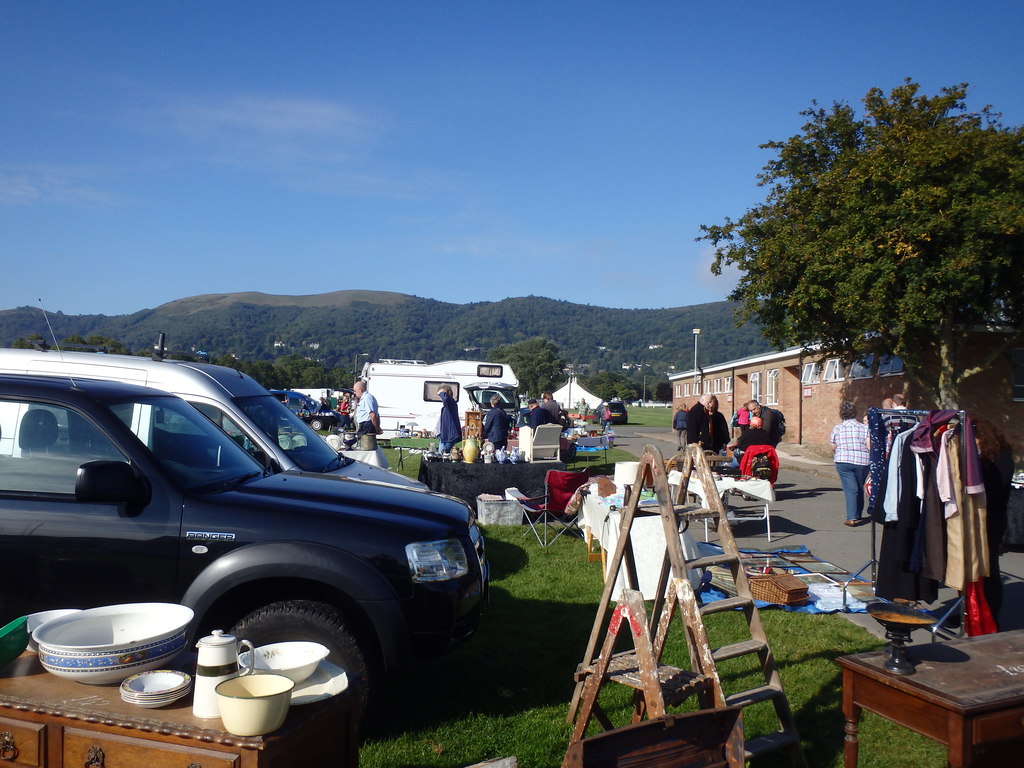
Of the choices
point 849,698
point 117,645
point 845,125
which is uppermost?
point 845,125

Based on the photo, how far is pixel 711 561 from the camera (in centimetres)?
409

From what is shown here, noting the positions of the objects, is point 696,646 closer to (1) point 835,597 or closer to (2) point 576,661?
→ (2) point 576,661

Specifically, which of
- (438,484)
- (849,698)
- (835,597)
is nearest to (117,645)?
(849,698)

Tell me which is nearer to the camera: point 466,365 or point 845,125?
point 845,125

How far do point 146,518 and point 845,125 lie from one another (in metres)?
19.6

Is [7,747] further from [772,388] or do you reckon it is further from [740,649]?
[772,388]

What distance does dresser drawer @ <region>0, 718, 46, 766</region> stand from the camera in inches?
99.5

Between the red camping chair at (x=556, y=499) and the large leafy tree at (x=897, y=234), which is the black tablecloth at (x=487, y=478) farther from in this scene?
the large leafy tree at (x=897, y=234)

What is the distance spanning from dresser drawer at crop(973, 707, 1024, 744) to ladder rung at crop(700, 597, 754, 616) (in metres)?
1.14

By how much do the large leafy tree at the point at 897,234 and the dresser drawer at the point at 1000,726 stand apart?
49.5 feet

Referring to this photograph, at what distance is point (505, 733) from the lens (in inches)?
174

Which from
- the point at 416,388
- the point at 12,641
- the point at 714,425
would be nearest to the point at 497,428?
the point at 714,425

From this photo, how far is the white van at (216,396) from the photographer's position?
6973mm

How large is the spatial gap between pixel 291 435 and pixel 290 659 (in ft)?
16.5
